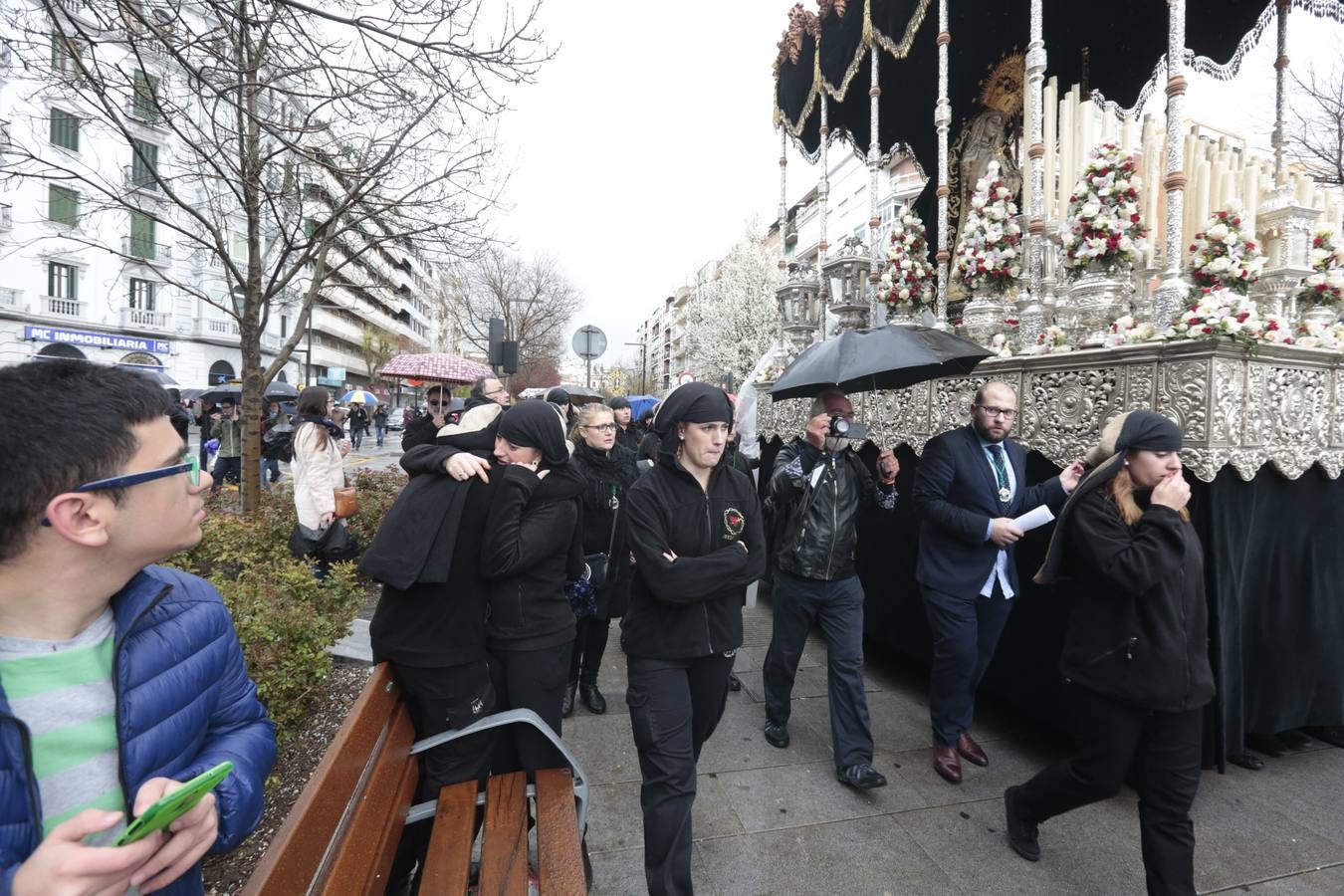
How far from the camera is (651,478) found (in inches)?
109

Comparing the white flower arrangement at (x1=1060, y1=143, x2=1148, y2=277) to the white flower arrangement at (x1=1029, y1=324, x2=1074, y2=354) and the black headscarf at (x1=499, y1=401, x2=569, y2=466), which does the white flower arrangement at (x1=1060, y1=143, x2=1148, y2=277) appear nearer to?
the white flower arrangement at (x1=1029, y1=324, x2=1074, y2=354)

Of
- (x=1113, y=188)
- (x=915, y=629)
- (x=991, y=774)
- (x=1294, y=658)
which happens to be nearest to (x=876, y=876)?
(x=991, y=774)

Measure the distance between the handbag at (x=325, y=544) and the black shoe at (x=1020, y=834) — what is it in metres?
5.49

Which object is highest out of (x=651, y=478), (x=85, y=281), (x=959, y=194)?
(x=85, y=281)

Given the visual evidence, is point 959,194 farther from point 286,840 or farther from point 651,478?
point 286,840

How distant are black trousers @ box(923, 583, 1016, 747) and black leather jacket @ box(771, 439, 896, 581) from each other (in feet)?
1.79

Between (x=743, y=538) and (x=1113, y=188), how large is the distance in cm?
411

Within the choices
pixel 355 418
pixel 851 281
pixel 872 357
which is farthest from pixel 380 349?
pixel 872 357

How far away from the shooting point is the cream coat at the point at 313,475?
577cm

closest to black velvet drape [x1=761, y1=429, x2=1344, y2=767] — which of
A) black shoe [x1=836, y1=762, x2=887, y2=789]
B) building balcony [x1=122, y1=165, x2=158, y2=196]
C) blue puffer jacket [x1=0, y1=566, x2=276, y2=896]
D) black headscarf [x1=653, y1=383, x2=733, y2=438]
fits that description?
black shoe [x1=836, y1=762, x2=887, y2=789]

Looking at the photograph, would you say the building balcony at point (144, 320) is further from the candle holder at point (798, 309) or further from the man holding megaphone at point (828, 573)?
the man holding megaphone at point (828, 573)

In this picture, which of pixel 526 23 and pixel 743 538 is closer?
pixel 743 538

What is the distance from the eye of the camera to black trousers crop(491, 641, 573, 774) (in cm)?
279

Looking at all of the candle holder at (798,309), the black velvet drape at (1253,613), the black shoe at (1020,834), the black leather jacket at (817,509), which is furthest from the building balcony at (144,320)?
the black shoe at (1020,834)
